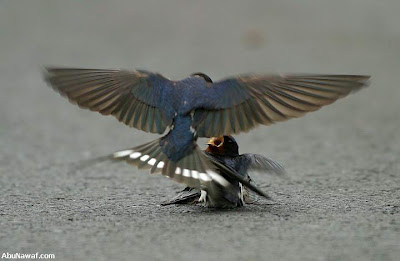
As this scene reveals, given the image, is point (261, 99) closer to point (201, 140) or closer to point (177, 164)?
point (177, 164)

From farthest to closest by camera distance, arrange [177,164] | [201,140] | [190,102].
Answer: [201,140] → [190,102] → [177,164]

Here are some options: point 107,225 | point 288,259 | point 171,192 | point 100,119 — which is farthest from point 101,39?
point 288,259

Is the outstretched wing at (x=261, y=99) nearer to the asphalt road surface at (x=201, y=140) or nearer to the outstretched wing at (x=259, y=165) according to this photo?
the outstretched wing at (x=259, y=165)

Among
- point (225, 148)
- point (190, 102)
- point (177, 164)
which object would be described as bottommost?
point (177, 164)

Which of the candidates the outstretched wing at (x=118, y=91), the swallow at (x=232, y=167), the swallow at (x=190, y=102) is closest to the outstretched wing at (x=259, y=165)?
the swallow at (x=232, y=167)

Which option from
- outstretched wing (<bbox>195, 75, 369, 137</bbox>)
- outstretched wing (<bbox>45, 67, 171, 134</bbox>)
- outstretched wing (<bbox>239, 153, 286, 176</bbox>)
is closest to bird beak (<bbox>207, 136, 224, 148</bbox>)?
outstretched wing (<bbox>239, 153, 286, 176</bbox>)

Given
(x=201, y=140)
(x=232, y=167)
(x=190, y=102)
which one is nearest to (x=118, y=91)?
(x=190, y=102)
